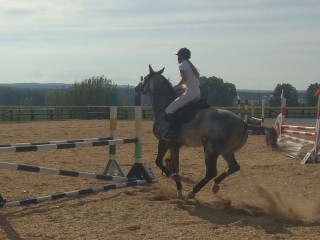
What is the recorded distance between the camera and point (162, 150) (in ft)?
32.8

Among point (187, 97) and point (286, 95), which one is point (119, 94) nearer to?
point (286, 95)

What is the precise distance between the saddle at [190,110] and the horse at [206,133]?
0.05 m

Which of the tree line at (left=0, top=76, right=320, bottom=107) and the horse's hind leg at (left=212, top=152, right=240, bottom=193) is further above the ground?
the tree line at (left=0, top=76, right=320, bottom=107)

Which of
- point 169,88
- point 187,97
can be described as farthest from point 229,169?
point 169,88

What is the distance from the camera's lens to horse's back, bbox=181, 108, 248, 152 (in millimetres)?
8719

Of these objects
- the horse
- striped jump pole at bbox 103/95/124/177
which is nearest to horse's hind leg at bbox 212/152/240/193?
the horse

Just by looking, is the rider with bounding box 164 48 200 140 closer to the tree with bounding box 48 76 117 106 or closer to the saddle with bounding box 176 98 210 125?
the saddle with bounding box 176 98 210 125

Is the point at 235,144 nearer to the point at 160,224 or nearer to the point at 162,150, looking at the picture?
the point at 162,150

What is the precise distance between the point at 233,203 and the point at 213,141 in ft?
3.36

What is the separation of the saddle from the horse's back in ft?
0.32

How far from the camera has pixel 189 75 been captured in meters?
9.30

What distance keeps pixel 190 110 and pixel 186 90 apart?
0.35m

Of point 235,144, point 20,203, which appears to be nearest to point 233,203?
point 235,144

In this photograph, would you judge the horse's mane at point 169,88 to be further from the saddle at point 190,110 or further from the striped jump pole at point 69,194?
the striped jump pole at point 69,194
